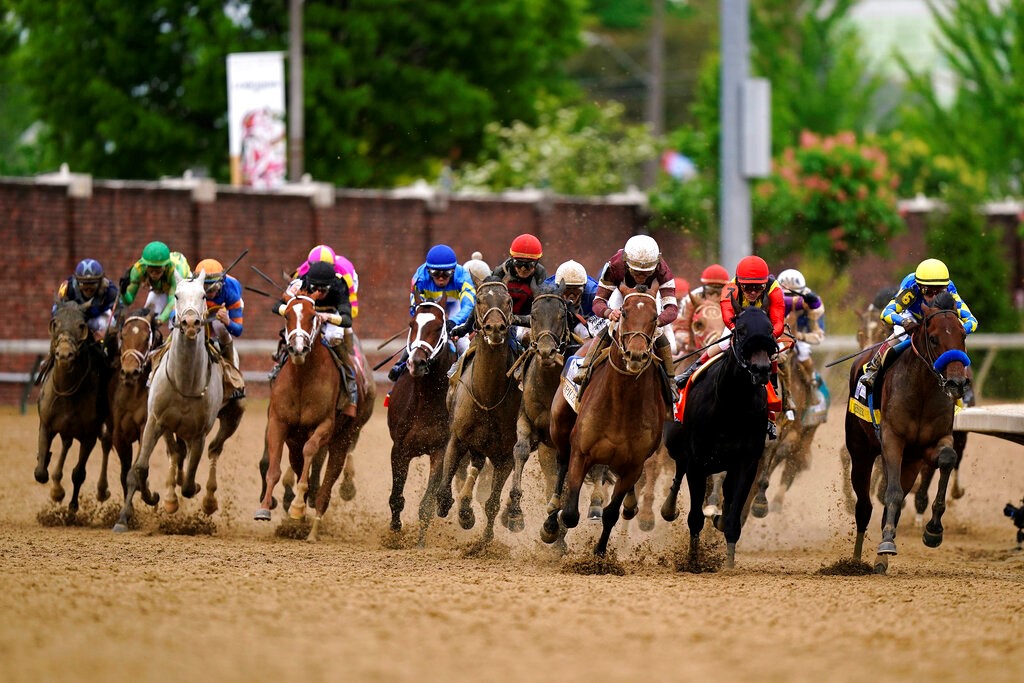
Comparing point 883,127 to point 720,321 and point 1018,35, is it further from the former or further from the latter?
point 720,321

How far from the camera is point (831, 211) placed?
28.5 metres

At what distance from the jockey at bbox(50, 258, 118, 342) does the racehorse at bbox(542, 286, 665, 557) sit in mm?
4687

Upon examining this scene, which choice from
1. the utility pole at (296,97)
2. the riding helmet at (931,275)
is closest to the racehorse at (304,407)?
the riding helmet at (931,275)

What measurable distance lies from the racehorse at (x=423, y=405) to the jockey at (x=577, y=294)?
3.42ft

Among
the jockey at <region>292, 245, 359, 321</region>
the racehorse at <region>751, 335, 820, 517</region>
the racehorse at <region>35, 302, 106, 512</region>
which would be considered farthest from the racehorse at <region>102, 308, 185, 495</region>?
the racehorse at <region>751, 335, 820, 517</region>

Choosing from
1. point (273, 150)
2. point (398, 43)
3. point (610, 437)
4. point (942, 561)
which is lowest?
point (942, 561)

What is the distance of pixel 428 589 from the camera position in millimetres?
10477

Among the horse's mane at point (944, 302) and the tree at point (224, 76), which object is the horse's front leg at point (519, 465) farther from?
the tree at point (224, 76)

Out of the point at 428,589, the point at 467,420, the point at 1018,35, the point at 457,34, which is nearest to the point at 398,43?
the point at 457,34

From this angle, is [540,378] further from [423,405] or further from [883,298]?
[883,298]

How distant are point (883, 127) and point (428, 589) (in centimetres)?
4008

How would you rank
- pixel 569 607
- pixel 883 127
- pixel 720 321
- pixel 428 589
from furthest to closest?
1. pixel 883 127
2. pixel 720 321
3. pixel 428 589
4. pixel 569 607

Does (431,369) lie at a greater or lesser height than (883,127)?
lesser

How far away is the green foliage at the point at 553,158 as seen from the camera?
33.8m
